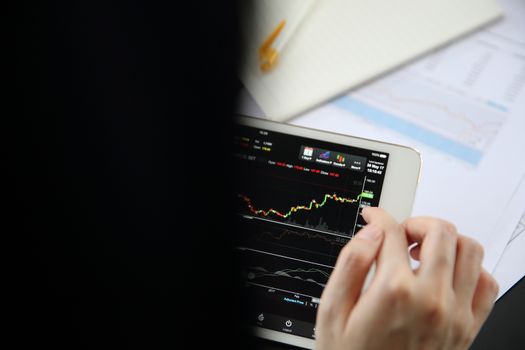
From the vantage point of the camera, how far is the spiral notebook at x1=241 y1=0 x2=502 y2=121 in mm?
626

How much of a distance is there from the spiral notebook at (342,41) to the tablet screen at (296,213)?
0.32ft

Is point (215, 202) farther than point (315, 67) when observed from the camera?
No

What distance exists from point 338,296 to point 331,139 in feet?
0.75

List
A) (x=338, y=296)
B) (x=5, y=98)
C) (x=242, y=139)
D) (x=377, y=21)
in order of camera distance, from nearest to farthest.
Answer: (x=5, y=98), (x=338, y=296), (x=242, y=139), (x=377, y=21)

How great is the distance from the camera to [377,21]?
646mm

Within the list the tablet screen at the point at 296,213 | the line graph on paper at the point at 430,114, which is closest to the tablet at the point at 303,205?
the tablet screen at the point at 296,213

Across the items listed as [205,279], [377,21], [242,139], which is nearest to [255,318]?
[242,139]

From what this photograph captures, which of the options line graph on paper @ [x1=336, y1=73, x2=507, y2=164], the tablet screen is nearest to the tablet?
the tablet screen

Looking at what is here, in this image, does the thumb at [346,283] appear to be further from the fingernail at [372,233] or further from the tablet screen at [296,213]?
the tablet screen at [296,213]

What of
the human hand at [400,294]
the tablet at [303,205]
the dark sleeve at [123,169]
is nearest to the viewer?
the dark sleeve at [123,169]

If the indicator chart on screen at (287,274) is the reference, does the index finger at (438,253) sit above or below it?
above

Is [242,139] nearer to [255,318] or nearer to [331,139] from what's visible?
[331,139]

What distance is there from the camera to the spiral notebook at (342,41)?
2.06ft

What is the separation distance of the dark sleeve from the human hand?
0.37 feet
